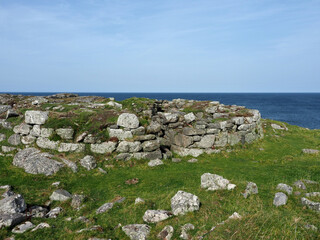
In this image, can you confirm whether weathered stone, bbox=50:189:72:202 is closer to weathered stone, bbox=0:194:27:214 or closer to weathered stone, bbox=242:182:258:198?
weathered stone, bbox=0:194:27:214

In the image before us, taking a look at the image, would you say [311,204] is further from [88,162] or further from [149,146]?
[88,162]

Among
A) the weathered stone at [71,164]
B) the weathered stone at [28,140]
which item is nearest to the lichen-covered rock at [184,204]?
the weathered stone at [71,164]

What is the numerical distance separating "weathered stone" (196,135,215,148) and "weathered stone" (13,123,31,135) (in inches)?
724

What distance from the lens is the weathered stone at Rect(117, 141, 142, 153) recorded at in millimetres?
21297

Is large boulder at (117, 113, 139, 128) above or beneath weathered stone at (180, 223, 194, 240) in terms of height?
above

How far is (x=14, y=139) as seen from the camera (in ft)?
71.4

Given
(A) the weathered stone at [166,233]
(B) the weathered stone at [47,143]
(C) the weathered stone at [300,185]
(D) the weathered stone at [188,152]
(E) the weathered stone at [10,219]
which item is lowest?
(D) the weathered stone at [188,152]

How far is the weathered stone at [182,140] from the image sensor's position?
79.9ft

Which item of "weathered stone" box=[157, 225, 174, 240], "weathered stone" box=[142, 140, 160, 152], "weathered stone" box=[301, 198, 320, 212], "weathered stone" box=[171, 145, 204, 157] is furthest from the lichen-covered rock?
"weathered stone" box=[171, 145, 204, 157]

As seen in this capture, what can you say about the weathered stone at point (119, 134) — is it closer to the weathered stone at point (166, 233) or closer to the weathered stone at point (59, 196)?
the weathered stone at point (59, 196)

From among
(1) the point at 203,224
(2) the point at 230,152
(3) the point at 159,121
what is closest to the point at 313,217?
(1) the point at 203,224

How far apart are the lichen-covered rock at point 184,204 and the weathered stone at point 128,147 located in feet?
37.7

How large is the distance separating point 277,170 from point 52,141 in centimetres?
2098

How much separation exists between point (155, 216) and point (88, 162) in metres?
11.5
